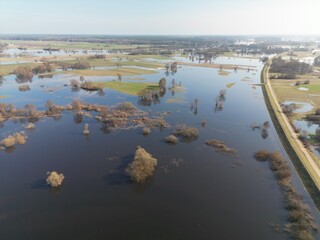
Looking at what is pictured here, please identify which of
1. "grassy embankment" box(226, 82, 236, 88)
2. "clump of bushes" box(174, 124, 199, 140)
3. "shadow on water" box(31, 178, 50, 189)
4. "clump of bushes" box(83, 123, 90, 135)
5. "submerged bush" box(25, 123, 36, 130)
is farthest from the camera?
"grassy embankment" box(226, 82, 236, 88)

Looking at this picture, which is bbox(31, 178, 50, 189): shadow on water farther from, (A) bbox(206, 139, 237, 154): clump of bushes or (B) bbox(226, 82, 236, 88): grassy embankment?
(B) bbox(226, 82, 236, 88): grassy embankment

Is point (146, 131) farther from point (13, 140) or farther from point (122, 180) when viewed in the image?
point (13, 140)

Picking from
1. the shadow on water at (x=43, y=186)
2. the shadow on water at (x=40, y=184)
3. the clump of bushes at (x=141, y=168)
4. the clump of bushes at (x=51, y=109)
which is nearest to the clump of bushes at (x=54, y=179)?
the shadow on water at (x=43, y=186)

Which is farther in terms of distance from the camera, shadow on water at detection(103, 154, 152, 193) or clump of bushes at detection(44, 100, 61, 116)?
clump of bushes at detection(44, 100, 61, 116)

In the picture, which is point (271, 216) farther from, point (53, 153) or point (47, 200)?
point (53, 153)

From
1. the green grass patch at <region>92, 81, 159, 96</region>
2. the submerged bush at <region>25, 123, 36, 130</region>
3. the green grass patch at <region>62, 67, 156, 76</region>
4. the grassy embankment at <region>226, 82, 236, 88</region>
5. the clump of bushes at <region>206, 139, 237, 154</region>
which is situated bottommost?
the grassy embankment at <region>226, 82, 236, 88</region>

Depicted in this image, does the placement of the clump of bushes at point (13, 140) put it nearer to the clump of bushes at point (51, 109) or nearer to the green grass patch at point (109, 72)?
the clump of bushes at point (51, 109)

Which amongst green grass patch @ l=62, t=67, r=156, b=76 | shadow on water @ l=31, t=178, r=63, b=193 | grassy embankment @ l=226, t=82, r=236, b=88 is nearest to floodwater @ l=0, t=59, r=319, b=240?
shadow on water @ l=31, t=178, r=63, b=193
